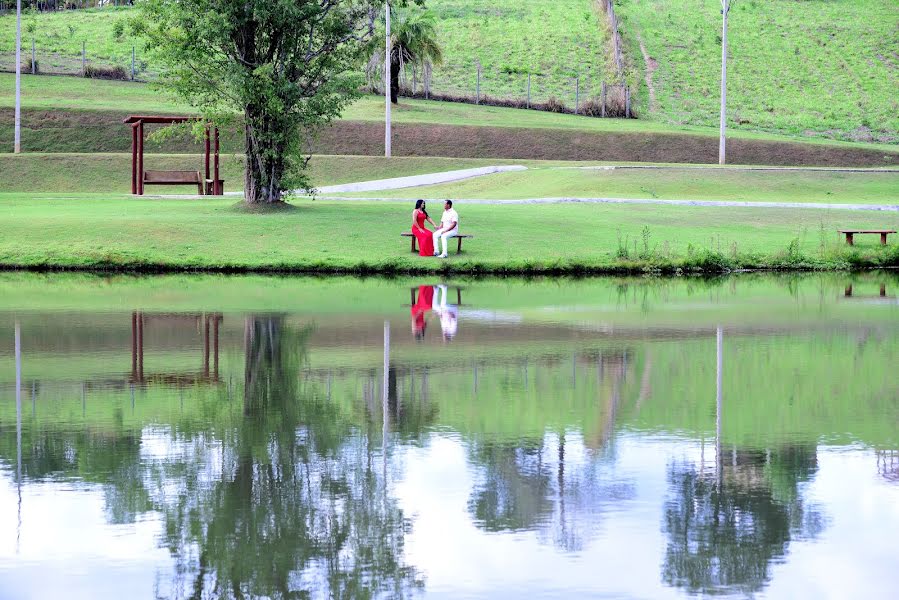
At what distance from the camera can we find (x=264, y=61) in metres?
33.9

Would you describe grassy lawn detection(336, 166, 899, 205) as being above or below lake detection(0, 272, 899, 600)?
above

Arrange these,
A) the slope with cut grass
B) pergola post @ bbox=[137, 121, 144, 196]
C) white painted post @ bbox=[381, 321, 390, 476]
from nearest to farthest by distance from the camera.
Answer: white painted post @ bbox=[381, 321, 390, 476] → pergola post @ bbox=[137, 121, 144, 196] → the slope with cut grass

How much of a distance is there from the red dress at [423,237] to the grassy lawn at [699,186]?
451 inches

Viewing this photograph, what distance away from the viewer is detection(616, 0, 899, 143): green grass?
77.7 m

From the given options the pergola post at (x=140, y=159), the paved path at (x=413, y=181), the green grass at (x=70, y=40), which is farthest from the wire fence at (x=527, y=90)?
the pergola post at (x=140, y=159)

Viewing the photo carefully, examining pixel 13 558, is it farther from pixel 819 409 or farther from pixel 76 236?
pixel 76 236

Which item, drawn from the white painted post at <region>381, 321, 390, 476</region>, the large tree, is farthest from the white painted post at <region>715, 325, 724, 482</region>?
the large tree

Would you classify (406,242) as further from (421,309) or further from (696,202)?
(696,202)

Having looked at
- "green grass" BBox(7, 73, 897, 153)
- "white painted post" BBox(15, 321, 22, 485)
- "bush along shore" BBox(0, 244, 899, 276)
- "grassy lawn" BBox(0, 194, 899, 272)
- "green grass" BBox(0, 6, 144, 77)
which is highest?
"green grass" BBox(0, 6, 144, 77)

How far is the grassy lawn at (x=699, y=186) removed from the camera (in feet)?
130

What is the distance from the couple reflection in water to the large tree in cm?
931

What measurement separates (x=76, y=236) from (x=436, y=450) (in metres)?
21.6

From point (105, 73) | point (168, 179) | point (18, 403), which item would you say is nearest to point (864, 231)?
point (168, 179)

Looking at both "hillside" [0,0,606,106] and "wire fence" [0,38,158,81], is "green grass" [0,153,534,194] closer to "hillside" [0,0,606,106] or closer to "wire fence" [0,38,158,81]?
"wire fence" [0,38,158,81]
